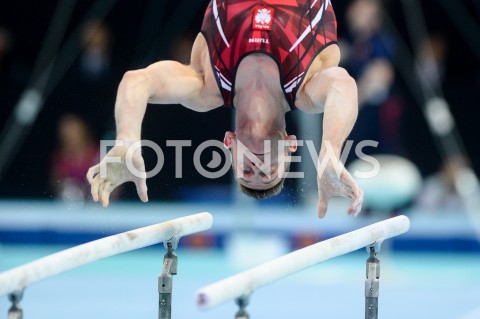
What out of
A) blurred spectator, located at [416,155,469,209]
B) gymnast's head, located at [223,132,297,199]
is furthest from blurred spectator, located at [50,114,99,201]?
gymnast's head, located at [223,132,297,199]

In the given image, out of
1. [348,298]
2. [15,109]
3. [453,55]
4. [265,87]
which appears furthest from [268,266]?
[453,55]

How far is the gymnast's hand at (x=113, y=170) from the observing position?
488cm

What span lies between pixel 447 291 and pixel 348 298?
100cm

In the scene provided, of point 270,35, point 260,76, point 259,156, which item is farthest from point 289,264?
point 270,35

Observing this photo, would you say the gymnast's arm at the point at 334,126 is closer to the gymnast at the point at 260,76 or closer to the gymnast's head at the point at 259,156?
the gymnast at the point at 260,76

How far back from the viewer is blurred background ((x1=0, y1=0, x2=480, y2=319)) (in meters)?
10.1

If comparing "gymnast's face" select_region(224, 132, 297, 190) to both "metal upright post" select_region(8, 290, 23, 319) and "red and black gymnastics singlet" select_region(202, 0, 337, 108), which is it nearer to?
"red and black gymnastics singlet" select_region(202, 0, 337, 108)

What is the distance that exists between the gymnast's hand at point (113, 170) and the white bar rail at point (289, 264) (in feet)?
2.85

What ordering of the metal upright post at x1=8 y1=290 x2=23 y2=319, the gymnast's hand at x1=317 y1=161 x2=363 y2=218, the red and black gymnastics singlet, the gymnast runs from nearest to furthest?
the metal upright post at x1=8 y1=290 x2=23 y2=319 < the gymnast's hand at x1=317 y1=161 x2=363 y2=218 < the gymnast < the red and black gymnastics singlet

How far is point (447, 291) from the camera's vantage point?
9.05 metres

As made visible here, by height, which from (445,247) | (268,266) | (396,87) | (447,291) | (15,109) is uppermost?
(396,87)

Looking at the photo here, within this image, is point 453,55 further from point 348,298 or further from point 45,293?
point 45,293

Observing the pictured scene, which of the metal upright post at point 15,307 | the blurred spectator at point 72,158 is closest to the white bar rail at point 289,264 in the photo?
the metal upright post at point 15,307

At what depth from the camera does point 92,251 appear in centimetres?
475
